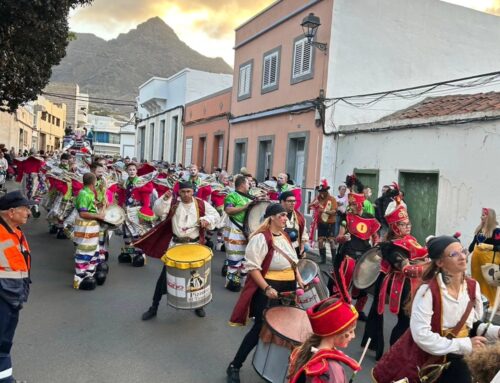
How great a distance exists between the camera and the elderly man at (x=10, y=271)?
4066 mm

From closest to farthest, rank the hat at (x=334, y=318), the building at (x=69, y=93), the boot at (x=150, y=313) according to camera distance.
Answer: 1. the hat at (x=334, y=318)
2. the boot at (x=150, y=313)
3. the building at (x=69, y=93)

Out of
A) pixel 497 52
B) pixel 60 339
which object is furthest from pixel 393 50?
pixel 60 339

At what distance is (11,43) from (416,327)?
1103 cm

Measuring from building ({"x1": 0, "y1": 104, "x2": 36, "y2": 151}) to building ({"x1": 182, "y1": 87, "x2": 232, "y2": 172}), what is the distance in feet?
37.6

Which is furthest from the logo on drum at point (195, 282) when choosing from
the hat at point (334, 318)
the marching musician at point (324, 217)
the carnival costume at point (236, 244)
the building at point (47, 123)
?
the building at point (47, 123)

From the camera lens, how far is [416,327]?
3.13 meters

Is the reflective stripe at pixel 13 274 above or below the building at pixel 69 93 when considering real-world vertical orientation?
below

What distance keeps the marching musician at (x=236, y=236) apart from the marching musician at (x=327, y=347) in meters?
5.16

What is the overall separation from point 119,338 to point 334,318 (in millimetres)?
3700

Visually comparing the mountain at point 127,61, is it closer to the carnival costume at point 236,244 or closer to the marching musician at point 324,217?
the marching musician at point 324,217

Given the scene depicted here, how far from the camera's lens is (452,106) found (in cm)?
1270

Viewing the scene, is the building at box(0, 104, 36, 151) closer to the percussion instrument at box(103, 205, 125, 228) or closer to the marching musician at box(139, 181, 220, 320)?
the percussion instrument at box(103, 205, 125, 228)

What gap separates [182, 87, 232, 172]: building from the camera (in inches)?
921

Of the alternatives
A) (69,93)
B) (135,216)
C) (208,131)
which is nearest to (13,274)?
(135,216)
